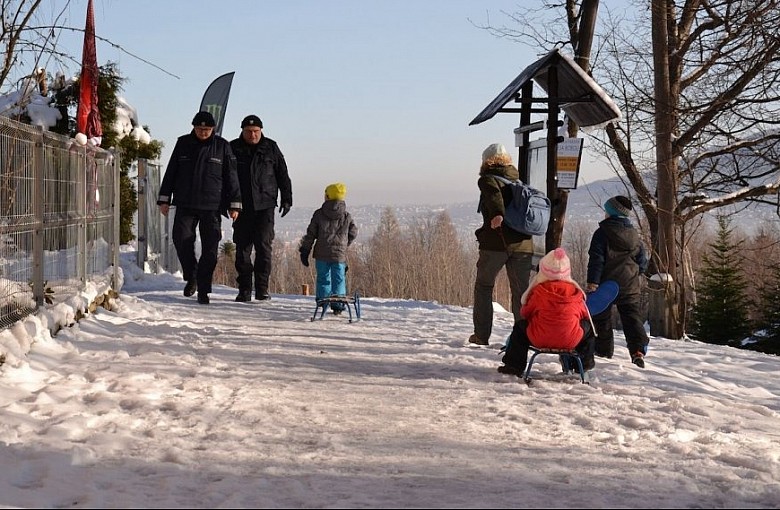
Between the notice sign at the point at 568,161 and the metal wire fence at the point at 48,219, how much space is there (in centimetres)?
510

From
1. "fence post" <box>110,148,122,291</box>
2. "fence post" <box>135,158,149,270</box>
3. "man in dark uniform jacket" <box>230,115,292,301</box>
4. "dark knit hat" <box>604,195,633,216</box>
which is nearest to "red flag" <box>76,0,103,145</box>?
"fence post" <box>110,148,122,291</box>

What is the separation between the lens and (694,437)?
5.49 metres

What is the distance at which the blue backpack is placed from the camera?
27.2ft

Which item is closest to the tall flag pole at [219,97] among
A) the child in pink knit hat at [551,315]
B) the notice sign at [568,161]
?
the notice sign at [568,161]

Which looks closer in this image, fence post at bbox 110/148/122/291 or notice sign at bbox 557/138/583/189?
notice sign at bbox 557/138/583/189

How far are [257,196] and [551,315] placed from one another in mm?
6169

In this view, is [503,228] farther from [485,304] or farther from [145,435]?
[145,435]

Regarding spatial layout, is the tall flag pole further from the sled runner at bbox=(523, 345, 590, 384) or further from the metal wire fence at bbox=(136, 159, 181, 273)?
the sled runner at bbox=(523, 345, 590, 384)

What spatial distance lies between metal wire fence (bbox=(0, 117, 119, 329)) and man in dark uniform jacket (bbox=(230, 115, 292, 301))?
5.69 feet

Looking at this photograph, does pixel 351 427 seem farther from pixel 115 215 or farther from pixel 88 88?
pixel 115 215

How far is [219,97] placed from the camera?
19.2 m

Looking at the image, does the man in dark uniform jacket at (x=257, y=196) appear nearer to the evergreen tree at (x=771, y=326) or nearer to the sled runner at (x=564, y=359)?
the sled runner at (x=564, y=359)

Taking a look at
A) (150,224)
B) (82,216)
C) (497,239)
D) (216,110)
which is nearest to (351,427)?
(497,239)

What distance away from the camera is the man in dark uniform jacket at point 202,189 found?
11.7 metres
